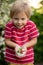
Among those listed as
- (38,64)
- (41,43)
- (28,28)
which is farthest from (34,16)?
(28,28)

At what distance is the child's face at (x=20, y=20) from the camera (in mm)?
5500

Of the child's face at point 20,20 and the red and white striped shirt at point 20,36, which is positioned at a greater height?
the child's face at point 20,20

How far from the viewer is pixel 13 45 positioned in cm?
556

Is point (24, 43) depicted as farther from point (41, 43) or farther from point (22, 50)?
point (41, 43)

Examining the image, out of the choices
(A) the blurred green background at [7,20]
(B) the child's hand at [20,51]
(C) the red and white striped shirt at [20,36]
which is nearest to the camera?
(B) the child's hand at [20,51]

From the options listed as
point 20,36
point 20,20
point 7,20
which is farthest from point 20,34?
point 7,20

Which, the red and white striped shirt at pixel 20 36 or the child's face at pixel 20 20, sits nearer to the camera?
the child's face at pixel 20 20

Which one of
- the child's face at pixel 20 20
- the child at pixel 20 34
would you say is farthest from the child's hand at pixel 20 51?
the child's face at pixel 20 20

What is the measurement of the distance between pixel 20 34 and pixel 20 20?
236 millimetres

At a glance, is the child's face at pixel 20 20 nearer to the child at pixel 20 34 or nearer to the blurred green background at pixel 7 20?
the child at pixel 20 34

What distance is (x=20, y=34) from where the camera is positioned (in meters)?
5.61

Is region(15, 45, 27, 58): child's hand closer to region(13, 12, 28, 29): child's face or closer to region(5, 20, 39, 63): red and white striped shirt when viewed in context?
region(5, 20, 39, 63): red and white striped shirt

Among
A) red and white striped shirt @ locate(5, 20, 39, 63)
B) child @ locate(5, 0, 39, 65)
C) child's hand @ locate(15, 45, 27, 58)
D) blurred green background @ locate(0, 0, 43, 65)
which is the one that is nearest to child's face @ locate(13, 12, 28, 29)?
child @ locate(5, 0, 39, 65)

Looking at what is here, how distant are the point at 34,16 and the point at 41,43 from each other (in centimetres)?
71
